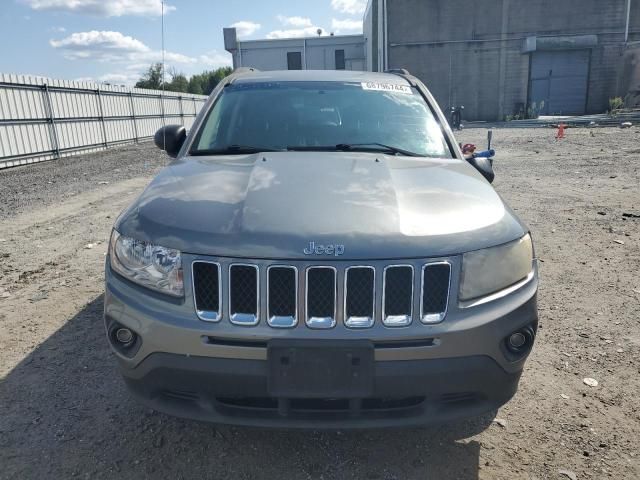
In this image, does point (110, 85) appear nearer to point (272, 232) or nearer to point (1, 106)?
point (1, 106)

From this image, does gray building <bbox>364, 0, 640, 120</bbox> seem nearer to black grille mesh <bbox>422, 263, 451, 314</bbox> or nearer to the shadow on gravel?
the shadow on gravel

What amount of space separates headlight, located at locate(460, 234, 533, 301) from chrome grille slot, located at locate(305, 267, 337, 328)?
526 mm

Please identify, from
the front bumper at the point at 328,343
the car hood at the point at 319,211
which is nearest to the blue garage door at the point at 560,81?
the car hood at the point at 319,211

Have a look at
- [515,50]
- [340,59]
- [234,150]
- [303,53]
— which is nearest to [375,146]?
[234,150]

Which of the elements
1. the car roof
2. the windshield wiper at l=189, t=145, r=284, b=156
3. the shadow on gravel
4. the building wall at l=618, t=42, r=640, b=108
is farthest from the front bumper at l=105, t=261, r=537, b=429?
the building wall at l=618, t=42, r=640, b=108

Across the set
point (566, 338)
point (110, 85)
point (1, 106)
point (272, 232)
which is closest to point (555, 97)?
point (110, 85)

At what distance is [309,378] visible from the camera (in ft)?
6.23

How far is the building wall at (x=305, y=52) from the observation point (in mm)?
43375

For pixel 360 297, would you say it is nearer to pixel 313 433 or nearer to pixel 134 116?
pixel 313 433

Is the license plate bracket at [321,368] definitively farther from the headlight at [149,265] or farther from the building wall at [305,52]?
the building wall at [305,52]

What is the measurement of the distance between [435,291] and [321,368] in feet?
1.77

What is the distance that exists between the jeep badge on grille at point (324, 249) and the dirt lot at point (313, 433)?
3.34ft

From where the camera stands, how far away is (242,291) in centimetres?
195

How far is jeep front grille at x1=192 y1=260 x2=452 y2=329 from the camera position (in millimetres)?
1917
